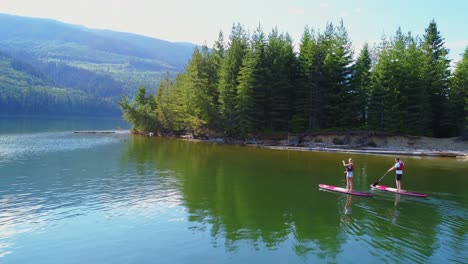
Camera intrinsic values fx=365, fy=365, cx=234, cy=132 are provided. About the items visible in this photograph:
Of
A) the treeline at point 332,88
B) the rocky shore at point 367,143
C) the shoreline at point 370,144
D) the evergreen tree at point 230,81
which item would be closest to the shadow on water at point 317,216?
the shoreline at point 370,144

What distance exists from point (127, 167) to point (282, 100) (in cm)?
3942

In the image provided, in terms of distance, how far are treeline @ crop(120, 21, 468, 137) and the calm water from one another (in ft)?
87.2

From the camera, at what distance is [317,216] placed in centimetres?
2305

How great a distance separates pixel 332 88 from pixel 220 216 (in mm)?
53380

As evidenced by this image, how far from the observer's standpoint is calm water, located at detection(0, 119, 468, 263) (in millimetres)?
17141

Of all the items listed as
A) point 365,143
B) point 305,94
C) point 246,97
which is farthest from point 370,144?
point 246,97

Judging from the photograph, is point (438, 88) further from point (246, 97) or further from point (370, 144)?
point (246, 97)

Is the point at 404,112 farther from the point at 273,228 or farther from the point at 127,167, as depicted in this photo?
Result: the point at 273,228

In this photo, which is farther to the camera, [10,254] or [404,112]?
[404,112]

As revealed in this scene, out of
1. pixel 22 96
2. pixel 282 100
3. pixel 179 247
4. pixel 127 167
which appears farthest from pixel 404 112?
pixel 22 96

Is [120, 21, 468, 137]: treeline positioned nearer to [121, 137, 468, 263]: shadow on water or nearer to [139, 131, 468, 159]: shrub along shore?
[139, 131, 468, 159]: shrub along shore

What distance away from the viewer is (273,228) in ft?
67.5

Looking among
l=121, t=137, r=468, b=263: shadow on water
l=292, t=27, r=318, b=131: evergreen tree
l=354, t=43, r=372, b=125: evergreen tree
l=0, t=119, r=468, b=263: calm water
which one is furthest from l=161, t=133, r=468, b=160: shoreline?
l=121, t=137, r=468, b=263: shadow on water

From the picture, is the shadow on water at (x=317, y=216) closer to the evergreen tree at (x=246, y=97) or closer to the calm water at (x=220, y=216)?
the calm water at (x=220, y=216)
